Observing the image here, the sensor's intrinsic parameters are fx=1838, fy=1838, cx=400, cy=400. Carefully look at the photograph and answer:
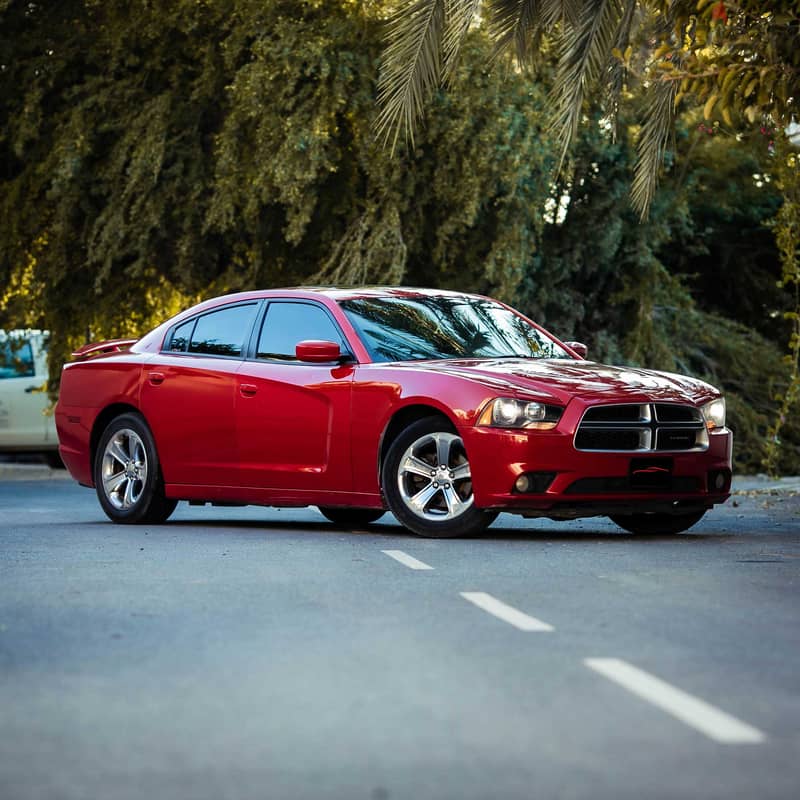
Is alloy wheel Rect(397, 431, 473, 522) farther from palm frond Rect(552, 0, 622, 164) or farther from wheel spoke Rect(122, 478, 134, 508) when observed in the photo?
palm frond Rect(552, 0, 622, 164)

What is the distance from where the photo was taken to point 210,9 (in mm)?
22172

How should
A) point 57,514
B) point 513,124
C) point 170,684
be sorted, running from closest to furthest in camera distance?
point 170,684
point 57,514
point 513,124

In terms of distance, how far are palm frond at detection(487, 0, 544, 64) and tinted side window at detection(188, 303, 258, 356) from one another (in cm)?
493

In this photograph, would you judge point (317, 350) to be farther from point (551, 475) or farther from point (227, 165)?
point (227, 165)

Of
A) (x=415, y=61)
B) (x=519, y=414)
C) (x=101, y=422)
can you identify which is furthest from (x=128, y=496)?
(x=415, y=61)

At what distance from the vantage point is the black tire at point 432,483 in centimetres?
1122

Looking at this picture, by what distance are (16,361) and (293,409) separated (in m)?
13.3

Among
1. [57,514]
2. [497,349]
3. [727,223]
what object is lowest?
[57,514]

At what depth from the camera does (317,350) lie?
11906 mm

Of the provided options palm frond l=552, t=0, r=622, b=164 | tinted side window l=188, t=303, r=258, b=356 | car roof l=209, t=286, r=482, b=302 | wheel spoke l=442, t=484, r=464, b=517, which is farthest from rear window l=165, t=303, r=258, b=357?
palm frond l=552, t=0, r=622, b=164

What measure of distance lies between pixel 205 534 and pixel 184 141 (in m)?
10.8

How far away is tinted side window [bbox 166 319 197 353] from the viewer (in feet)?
44.2

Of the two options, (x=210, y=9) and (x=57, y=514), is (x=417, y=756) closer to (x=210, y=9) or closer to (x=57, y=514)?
(x=57, y=514)

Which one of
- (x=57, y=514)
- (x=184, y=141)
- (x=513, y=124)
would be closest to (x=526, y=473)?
(x=57, y=514)
